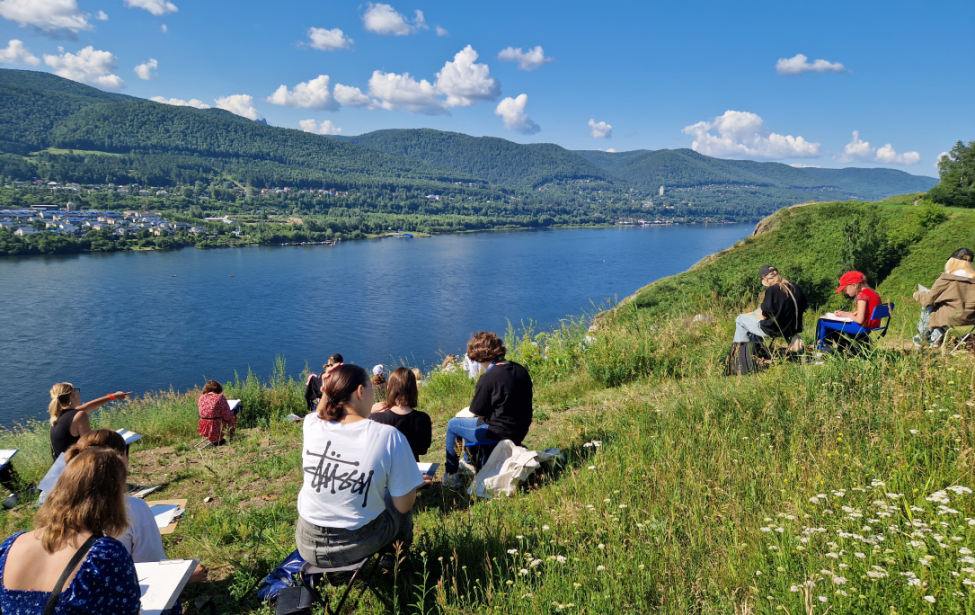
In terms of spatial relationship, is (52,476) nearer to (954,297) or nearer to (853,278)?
(853,278)

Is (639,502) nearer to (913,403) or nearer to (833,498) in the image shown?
(833,498)

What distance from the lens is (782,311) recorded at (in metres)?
5.55

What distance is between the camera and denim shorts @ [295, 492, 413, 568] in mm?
2529

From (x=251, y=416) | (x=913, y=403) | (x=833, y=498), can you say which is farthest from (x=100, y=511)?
(x=251, y=416)

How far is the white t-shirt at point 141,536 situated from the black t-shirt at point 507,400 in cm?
218

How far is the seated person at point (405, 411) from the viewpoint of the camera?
3926 millimetres

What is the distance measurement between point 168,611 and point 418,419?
73.7 inches

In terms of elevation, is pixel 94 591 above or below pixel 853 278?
below

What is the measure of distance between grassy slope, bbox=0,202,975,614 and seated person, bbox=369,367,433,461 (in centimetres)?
47

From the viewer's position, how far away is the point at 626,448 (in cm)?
356

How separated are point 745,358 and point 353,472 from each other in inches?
183

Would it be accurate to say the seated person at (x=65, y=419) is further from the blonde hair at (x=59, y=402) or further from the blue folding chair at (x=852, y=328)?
the blue folding chair at (x=852, y=328)

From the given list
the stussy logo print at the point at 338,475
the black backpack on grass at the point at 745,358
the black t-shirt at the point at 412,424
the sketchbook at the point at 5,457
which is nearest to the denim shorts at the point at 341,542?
the stussy logo print at the point at 338,475

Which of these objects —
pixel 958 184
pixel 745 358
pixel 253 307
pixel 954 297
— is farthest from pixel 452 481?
pixel 253 307
